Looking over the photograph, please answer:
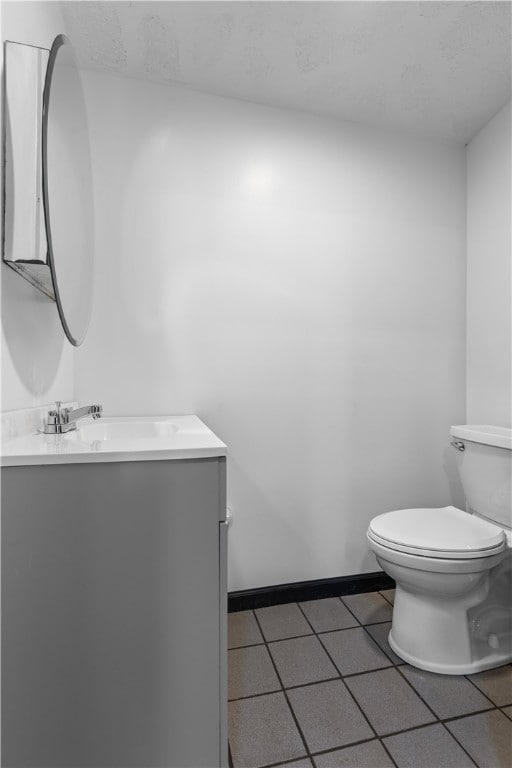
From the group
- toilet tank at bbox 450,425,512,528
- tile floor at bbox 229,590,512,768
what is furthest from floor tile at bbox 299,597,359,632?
toilet tank at bbox 450,425,512,528

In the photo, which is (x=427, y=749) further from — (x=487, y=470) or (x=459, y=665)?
(x=487, y=470)

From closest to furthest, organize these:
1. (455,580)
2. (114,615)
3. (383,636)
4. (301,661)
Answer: (114,615) → (455,580) → (301,661) → (383,636)

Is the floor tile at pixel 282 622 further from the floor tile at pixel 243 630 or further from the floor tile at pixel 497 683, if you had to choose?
the floor tile at pixel 497 683

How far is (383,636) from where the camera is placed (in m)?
1.54

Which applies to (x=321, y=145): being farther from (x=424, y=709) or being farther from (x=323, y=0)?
(x=424, y=709)

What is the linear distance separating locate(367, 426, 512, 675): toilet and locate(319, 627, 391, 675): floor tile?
76mm

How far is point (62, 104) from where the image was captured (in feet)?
3.52

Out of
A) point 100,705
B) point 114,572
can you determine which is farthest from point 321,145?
point 100,705

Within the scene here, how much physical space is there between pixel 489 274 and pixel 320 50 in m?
1.22

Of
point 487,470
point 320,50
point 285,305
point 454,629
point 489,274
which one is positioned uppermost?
point 320,50

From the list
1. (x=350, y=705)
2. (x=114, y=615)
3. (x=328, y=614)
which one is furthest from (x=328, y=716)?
(x=114, y=615)

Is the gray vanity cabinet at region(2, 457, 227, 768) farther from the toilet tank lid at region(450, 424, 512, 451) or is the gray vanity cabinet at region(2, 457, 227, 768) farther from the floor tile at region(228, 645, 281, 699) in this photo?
the toilet tank lid at region(450, 424, 512, 451)

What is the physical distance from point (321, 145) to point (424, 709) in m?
2.19

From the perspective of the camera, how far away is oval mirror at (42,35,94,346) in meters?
0.94
